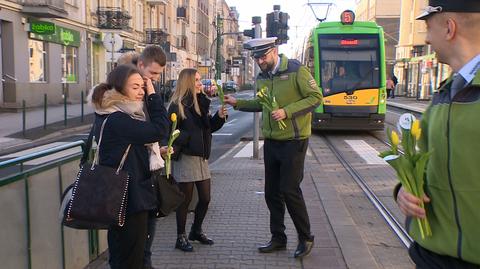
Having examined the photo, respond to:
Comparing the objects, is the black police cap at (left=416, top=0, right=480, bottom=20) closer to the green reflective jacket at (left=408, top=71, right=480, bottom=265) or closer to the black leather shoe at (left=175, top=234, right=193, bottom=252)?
the green reflective jacket at (left=408, top=71, right=480, bottom=265)

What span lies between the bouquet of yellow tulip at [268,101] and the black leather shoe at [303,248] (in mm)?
1073

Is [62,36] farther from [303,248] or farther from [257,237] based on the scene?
[303,248]

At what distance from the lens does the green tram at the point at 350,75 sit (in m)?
14.6

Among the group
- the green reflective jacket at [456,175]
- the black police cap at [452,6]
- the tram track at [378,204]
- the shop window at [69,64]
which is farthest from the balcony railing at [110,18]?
the green reflective jacket at [456,175]

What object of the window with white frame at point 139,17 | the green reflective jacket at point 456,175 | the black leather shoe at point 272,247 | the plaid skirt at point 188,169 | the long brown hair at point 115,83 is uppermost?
the window with white frame at point 139,17

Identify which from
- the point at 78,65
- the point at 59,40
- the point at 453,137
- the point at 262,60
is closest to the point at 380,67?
the point at 262,60

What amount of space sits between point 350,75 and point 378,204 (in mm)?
8288

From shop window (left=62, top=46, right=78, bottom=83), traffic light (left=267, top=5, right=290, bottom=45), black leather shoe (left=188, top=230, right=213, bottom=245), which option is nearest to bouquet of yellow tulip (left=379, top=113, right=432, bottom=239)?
black leather shoe (left=188, top=230, right=213, bottom=245)

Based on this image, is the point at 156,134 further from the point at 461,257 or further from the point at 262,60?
the point at 461,257

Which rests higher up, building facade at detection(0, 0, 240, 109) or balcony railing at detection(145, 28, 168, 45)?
balcony railing at detection(145, 28, 168, 45)

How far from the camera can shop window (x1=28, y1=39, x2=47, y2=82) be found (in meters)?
24.1

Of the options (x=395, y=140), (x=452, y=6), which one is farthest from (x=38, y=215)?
A: (x=452, y=6)

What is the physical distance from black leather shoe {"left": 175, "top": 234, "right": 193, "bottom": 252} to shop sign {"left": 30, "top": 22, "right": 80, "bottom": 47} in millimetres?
21632

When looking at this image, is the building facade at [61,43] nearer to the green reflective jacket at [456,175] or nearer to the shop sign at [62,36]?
the shop sign at [62,36]
